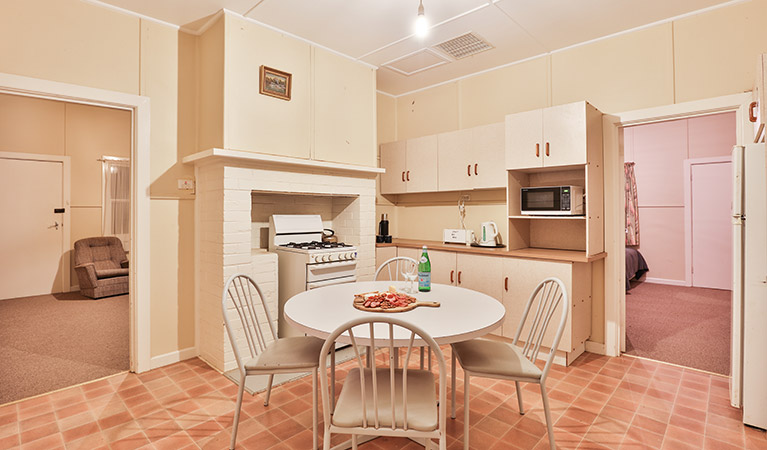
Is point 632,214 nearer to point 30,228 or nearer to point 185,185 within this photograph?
point 185,185

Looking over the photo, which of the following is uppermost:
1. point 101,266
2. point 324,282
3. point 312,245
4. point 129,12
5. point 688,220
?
point 129,12

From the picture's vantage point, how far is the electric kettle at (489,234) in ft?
12.6

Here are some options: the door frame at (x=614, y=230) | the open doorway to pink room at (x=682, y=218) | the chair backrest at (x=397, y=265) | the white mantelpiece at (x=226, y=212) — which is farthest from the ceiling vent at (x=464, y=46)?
the open doorway to pink room at (x=682, y=218)

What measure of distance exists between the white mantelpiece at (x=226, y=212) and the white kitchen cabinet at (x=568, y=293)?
193 cm

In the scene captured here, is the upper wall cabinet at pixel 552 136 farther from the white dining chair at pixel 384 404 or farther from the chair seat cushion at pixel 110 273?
the chair seat cushion at pixel 110 273

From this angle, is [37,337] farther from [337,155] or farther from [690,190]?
[690,190]

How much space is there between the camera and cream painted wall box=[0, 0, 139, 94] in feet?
8.28

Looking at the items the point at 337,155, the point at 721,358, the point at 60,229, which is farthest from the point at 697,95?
the point at 60,229

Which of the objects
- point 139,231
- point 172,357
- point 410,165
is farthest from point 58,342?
point 410,165

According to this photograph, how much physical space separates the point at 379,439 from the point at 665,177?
6.79m

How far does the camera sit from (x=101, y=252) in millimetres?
5852

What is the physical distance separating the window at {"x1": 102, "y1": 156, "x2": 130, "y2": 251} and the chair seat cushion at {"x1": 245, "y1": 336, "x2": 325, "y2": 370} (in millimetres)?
5492

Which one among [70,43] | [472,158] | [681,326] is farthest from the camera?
[681,326]

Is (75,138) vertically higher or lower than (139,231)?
higher
